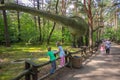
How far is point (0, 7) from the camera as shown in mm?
1134

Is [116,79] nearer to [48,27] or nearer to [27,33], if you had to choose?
[27,33]

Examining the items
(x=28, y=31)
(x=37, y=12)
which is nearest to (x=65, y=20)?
(x=37, y=12)

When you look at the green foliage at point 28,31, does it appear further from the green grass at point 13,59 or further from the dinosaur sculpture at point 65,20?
the dinosaur sculpture at point 65,20

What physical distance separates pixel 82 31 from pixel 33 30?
4193 centimetres

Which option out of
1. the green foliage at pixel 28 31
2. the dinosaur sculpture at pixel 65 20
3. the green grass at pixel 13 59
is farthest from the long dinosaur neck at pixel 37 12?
the green foliage at pixel 28 31

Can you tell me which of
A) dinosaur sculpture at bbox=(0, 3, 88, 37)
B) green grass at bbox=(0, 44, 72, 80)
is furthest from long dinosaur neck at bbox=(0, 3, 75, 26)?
green grass at bbox=(0, 44, 72, 80)

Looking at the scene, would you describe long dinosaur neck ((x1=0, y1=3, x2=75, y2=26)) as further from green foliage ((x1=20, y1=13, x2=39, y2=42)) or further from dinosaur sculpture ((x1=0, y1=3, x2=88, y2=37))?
green foliage ((x1=20, y1=13, x2=39, y2=42))

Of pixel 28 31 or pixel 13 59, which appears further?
pixel 28 31

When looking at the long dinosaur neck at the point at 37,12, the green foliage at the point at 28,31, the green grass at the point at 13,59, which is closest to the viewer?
the long dinosaur neck at the point at 37,12

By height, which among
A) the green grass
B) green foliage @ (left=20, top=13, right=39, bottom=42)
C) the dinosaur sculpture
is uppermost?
green foliage @ (left=20, top=13, right=39, bottom=42)

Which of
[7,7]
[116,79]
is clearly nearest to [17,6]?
[7,7]

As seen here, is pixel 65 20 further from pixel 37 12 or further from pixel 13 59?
pixel 13 59

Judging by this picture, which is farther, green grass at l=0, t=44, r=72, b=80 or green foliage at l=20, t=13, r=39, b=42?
green foliage at l=20, t=13, r=39, b=42

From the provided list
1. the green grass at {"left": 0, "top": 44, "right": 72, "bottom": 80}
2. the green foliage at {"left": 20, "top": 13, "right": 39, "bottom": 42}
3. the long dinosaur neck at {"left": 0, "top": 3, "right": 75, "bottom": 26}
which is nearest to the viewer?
the long dinosaur neck at {"left": 0, "top": 3, "right": 75, "bottom": 26}
